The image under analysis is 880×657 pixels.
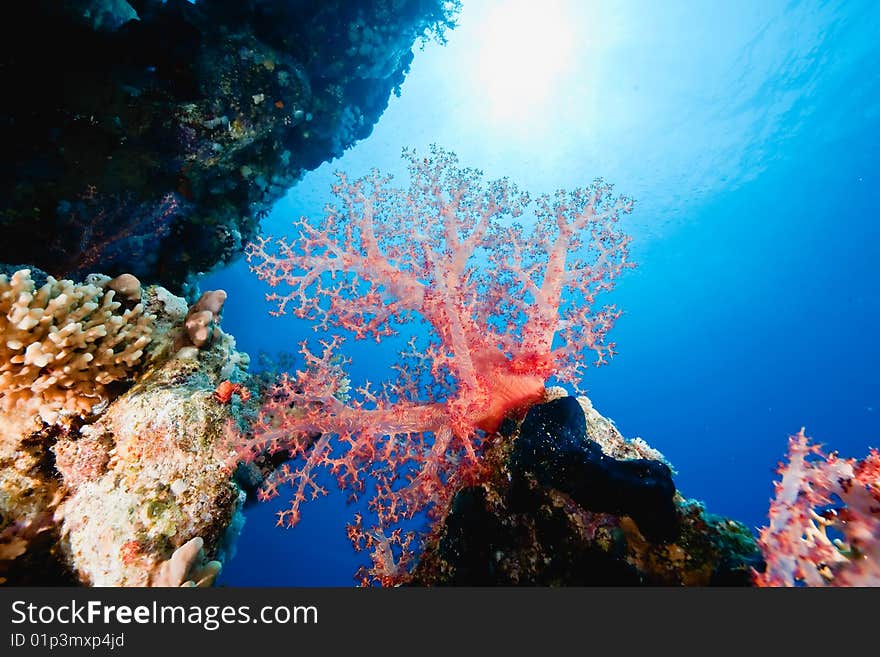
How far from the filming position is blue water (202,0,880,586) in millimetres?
30719

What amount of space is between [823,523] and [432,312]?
2.96 metres

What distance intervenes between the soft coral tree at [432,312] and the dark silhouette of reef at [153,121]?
4418mm

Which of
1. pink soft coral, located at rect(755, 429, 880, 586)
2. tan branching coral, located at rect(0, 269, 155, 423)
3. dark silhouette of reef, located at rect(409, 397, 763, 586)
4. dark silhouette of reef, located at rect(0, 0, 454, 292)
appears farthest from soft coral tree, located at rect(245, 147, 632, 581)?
dark silhouette of reef, located at rect(0, 0, 454, 292)

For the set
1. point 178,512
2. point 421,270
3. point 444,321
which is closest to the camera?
point 178,512

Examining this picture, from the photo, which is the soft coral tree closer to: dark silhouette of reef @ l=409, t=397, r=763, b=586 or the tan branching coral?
dark silhouette of reef @ l=409, t=397, r=763, b=586

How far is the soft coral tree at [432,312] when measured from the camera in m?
3.46

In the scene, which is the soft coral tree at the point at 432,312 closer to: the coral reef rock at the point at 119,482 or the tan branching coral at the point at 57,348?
the coral reef rock at the point at 119,482

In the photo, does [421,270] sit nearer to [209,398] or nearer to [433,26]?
[209,398]

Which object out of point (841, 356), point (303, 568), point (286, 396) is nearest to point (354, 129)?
point (286, 396)

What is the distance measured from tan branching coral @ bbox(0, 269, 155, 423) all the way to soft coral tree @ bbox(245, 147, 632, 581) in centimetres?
133

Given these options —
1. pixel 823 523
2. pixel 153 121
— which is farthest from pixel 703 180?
pixel 823 523

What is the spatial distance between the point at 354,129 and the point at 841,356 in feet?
222

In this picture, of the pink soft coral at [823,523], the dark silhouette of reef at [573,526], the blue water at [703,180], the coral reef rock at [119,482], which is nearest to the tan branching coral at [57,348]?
the coral reef rock at [119,482]

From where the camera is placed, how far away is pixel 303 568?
44500mm
